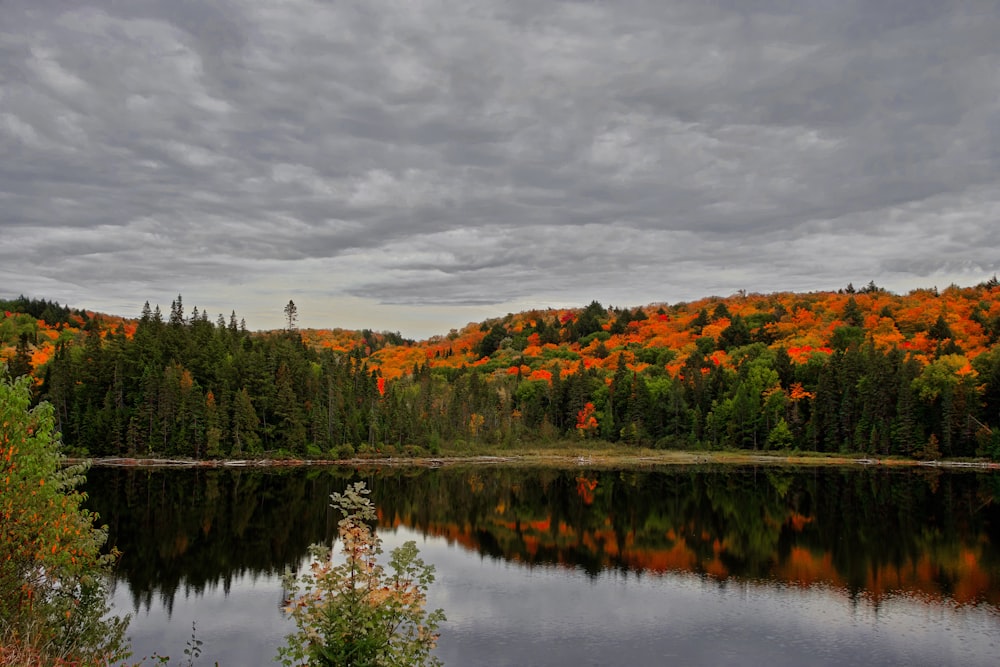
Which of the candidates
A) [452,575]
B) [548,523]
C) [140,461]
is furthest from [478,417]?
[452,575]

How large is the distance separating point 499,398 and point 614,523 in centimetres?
8789

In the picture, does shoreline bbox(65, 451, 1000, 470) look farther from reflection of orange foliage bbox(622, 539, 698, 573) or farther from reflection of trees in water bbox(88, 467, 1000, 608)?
reflection of orange foliage bbox(622, 539, 698, 573)

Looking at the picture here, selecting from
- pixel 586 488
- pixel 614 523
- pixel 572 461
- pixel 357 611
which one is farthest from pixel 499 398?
pixel 357 611

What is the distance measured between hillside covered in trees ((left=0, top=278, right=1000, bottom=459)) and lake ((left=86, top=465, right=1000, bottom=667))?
27405mm

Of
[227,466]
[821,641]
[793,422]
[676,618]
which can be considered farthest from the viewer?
[793,422]

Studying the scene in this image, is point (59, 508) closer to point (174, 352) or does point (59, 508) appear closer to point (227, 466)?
point (227, 466)

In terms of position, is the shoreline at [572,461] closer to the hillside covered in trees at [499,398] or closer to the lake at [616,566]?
the hillside covered in trees at [499,398]

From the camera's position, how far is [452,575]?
4172 cm

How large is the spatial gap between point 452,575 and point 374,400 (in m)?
83.1

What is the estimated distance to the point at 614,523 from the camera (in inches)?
2302

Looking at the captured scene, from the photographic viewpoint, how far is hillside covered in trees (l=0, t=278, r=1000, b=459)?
355 feet

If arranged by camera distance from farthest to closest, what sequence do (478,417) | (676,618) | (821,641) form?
(478,417) < (676,618) < (821,641)

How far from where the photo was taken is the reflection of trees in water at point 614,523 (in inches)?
1672

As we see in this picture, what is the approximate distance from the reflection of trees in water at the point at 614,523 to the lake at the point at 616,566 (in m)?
0.26
